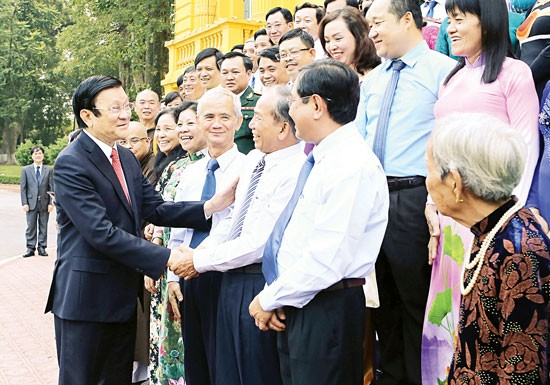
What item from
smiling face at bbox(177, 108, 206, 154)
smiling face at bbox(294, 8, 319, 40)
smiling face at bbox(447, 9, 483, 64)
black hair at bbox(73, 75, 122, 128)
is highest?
smiling face at bbox(294, 8, 319, 40)

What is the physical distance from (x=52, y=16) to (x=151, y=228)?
43044 millimetres

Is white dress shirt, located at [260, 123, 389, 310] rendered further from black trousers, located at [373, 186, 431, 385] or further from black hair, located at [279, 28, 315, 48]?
black hair, located at [279, 28, 315, 48]

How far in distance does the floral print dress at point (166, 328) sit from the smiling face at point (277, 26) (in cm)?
305

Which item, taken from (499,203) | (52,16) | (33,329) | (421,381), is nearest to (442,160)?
(499,203)

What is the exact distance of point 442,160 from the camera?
2012mm

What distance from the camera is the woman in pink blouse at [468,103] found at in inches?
112

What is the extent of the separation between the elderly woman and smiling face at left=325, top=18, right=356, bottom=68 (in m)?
2.12

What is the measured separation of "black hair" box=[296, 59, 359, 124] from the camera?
273 cm

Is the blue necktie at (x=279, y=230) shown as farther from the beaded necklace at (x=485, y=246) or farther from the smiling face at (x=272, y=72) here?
the smiling face at (x=272, y=72)

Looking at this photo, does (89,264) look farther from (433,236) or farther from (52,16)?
(52,16)

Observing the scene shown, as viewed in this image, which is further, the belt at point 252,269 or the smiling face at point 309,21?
the smiling face at point 309,21

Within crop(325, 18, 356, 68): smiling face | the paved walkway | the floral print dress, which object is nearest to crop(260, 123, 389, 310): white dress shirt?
crop(325, 18, 356, 68): smiling face

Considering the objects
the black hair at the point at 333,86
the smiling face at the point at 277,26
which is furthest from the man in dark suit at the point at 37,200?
the black hair at the point at 333,86

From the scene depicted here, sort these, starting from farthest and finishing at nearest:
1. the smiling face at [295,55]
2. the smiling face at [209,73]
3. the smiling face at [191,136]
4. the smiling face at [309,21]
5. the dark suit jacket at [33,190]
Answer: the dark suit jacket at [33,190]
the smiling face at [209,73]
the smiling face at [309,21]
the smiling face at [295,55]
the smiling face at [191,136]
